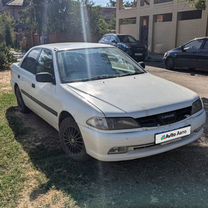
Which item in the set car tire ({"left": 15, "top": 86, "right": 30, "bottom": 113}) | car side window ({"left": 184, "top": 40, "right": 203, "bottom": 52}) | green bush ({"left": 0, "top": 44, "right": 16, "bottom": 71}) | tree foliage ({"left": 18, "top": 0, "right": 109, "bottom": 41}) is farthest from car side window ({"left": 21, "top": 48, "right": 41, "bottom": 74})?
tree foliage ({"left": 18, "top": 0, "right": 109, "bottom": 41})

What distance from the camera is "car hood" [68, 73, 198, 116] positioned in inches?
141

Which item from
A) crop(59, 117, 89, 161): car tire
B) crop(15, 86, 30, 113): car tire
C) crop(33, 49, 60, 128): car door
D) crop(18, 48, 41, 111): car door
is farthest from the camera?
crop(15, 86, 30, 113): car tire

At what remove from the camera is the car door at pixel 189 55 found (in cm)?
1235

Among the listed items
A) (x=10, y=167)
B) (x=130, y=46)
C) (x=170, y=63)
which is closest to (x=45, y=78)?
(x=10, y=167)

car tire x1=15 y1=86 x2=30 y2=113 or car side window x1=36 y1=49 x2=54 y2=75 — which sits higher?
car side window x1=36 y1=49 x2=54 y2=75

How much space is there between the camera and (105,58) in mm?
4973

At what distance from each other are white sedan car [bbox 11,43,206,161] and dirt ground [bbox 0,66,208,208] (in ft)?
0.95

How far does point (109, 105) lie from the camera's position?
11.7ft

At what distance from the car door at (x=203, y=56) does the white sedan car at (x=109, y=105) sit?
752 cm

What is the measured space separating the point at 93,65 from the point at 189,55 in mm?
8747

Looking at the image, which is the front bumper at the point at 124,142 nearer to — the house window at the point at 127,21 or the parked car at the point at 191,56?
the parked car at the point at 191,56

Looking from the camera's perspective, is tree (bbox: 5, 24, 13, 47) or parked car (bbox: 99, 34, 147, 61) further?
tree (bbox: 5, 24, 13, 47)

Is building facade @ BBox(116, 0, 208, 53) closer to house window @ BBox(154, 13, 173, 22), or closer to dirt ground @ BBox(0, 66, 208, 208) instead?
house window @ BBox(154, 13, 173, 22)

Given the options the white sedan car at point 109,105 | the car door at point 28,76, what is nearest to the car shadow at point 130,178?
the white sedan car at point 109,105
